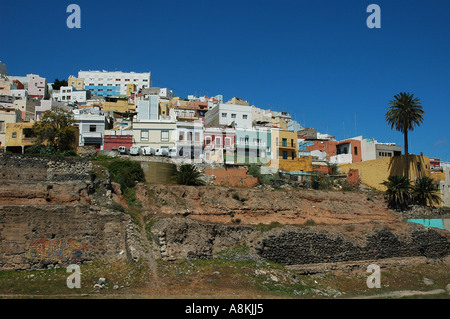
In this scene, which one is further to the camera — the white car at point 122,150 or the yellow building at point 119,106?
the yellow building at point 119,106

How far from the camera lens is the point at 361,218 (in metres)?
34.9

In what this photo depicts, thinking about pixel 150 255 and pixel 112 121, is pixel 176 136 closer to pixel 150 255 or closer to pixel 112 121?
pixel 112 121

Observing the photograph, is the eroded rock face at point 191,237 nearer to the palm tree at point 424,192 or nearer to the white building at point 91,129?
the palm tree at point 424,192

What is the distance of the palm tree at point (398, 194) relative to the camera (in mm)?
37906

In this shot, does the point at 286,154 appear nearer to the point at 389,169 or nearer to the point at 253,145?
the point at 253,145

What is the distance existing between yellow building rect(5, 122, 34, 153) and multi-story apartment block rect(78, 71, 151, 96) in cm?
6089

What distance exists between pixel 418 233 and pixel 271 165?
54.9 feet

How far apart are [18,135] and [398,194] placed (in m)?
36.3

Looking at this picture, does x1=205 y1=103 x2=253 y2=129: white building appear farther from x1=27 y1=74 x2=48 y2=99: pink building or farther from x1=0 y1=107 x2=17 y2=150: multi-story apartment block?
x1=27 y1=74 x2=48 y2=99: pink building

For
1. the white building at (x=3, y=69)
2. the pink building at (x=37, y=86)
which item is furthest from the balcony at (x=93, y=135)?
the white building at (x=3, y=69)

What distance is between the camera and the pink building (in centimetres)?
8250

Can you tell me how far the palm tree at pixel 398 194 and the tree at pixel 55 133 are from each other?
2952 cm

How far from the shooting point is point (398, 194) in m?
37.8

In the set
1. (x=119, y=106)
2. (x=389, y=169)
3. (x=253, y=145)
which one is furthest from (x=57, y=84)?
(x=389, y=169)
